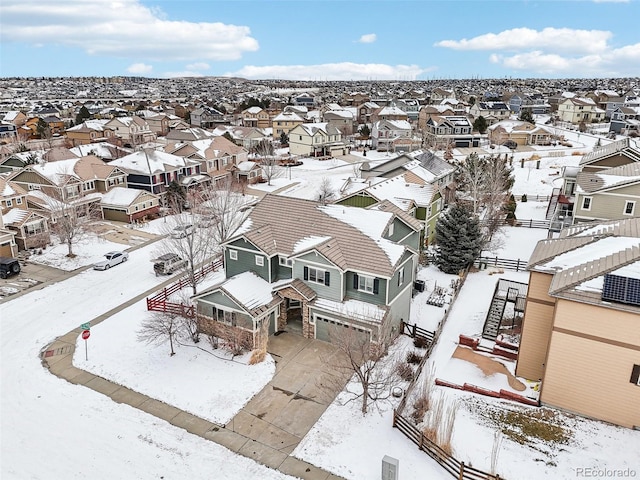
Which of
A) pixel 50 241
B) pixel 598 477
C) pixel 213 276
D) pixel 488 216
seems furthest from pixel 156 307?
pixel 488 216

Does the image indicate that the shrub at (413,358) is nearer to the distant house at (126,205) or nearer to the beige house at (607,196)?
the beige house at (607,196)

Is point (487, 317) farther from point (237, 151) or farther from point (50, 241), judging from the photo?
point (237, 151)

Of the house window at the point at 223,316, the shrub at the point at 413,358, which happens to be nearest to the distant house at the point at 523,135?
the shrub at the point at 413,358

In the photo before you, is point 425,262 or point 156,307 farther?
point 425,262

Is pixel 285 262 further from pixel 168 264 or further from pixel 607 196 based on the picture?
pixel 607 196

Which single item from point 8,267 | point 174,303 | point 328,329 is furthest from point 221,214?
point 8,267

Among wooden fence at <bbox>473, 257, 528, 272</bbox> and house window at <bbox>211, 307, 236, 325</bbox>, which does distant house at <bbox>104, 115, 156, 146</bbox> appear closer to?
house window at <bbox>211, 307, 236, 325</bbox>
